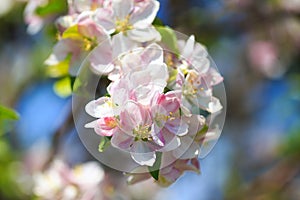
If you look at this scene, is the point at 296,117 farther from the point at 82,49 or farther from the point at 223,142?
the point at 82,49

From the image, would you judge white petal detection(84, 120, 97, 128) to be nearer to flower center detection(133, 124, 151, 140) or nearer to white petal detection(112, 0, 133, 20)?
flower center detection(133, 124, 151, 140)

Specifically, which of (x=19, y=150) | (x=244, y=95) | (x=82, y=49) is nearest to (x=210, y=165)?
(x=244, y=95)

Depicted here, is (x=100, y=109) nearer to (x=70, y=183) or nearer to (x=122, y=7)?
(x=122, y=7)

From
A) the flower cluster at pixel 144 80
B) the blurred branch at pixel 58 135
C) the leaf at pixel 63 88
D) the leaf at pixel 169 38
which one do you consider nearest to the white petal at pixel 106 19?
the flower cluster at pixel 144 80

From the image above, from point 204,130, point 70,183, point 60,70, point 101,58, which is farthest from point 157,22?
point 70,183

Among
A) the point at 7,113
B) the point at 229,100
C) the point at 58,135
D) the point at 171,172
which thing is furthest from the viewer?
the point at 229,100

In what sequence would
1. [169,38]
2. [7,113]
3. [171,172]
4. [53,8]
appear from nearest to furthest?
1. [171,172]
2. [169,38]
3. [7,113]
4. [53,8]
